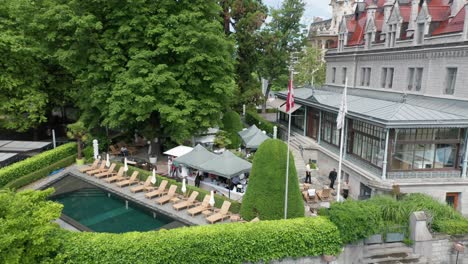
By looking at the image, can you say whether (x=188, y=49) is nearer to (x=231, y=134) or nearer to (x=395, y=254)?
(x=231, y=134)

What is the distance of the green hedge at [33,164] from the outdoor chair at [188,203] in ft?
42.0

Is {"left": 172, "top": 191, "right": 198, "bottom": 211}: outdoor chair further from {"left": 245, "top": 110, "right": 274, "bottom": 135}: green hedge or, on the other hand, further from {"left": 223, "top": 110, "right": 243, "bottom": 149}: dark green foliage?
{"left": 245, "top": 110, "right": 274, "bottom": 135}: green hedge

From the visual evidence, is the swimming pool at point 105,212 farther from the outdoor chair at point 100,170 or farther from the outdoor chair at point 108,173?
the outdoor chair at point 100,170

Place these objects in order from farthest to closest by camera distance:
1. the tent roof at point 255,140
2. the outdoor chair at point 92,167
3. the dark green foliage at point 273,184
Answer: the tent roof at point 255,140 → the outdoor chair at point 92,167 → the dark green foliage at point 273,184

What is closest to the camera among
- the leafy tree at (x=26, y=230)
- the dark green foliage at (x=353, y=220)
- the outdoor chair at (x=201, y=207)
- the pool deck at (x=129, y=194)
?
the leafy tree at (x=26, y=230)

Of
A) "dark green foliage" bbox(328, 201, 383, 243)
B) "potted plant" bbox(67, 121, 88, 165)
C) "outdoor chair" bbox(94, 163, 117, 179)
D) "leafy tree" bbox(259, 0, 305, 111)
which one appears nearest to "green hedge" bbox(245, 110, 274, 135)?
"leafy tree" bbox(259, 0, 305, 111)

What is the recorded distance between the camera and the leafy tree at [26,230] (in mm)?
10672

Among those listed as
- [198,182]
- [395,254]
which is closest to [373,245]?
[395,254]

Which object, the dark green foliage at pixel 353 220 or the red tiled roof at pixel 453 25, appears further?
the red tiled roof at pixel 453 25

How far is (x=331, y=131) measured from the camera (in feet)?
94.1

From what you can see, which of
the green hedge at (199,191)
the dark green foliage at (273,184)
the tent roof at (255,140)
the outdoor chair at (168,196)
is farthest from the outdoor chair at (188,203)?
the tent roof at (255,140)

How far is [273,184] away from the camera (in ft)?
51.5

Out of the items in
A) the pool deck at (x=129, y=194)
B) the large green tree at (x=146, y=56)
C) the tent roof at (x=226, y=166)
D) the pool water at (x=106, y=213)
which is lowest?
the pool water at (x=106, y=213)

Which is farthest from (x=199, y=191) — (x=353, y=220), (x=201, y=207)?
(x=353, y=220)
